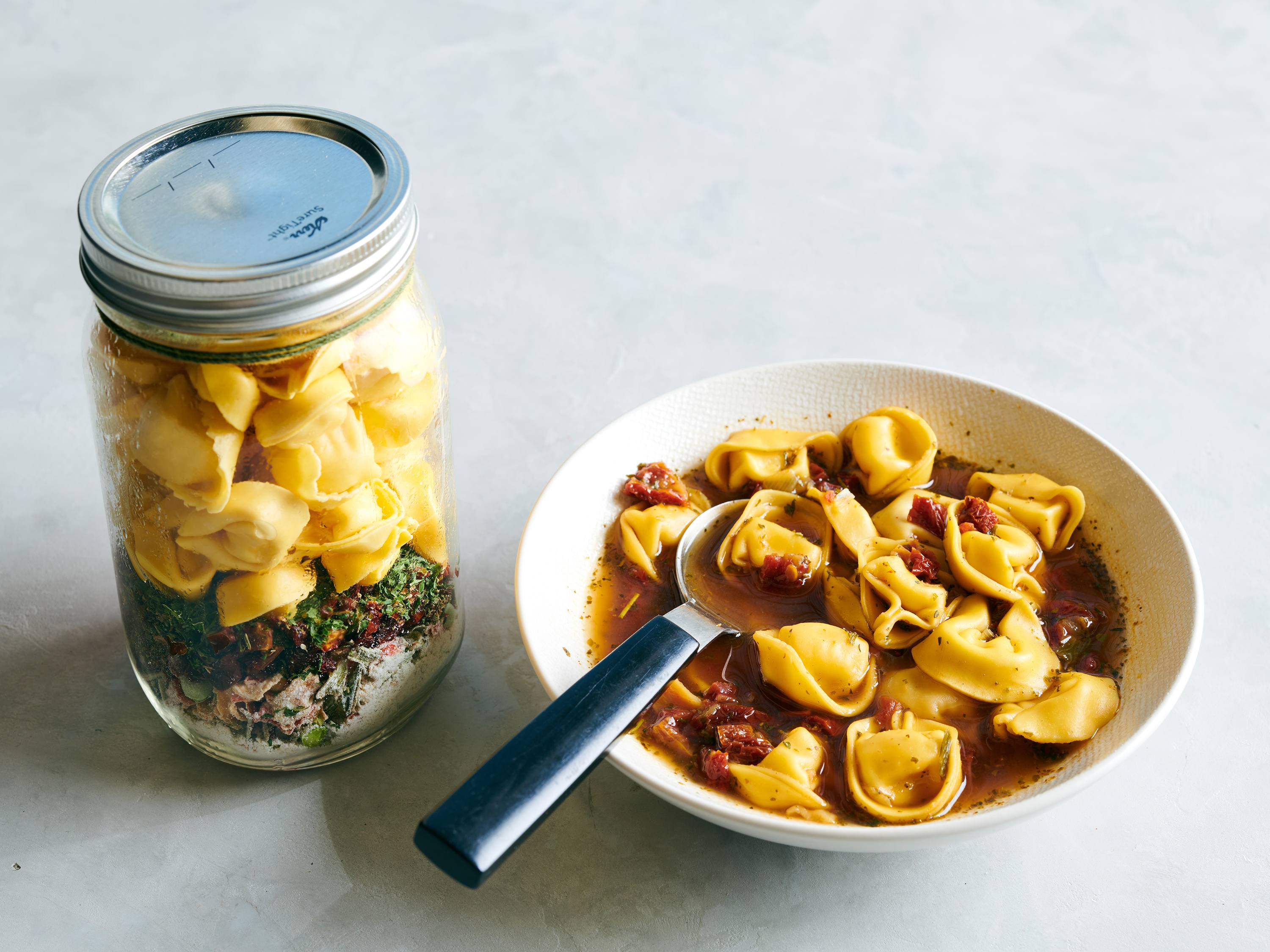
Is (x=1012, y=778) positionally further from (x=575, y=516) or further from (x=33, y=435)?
(x=33, y=435)

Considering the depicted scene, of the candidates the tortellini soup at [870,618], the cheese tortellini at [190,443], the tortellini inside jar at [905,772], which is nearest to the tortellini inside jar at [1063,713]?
the tortellini soup at [870,618]

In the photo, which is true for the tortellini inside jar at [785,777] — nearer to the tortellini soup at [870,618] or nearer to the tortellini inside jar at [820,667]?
the tortellini soup at [870,618]

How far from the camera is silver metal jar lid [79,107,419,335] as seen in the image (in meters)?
2.21

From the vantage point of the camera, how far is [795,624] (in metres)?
3.12

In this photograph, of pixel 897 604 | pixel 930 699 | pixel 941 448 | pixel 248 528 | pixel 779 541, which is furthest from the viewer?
pixel 941 448

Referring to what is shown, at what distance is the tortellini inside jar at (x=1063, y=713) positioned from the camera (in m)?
2.77

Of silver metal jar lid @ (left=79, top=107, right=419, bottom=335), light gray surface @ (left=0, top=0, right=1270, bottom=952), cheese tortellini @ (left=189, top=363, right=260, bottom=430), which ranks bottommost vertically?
light gray surface @ (left=0, top=0, right=1270, bottom=952)

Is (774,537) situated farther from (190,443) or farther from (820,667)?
(190,443)

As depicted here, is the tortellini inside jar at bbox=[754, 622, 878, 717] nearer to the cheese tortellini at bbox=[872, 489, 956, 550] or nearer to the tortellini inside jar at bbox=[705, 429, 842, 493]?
the cheese tortellini at bbox=[872, 489, 956, 550]

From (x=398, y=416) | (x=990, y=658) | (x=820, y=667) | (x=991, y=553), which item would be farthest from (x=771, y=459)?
(x=398, y=416)

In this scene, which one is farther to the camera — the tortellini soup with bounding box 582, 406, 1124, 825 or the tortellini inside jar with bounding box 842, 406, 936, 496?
the tortellini inside jar with bounding box 842, 406, 936, 496

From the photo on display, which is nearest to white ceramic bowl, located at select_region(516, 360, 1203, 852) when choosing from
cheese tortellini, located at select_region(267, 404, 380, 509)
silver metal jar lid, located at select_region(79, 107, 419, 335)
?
cheese tortellini, located at select_region(267, 404, 380, 509)

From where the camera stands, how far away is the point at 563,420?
420cm

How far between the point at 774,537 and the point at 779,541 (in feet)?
0.06
